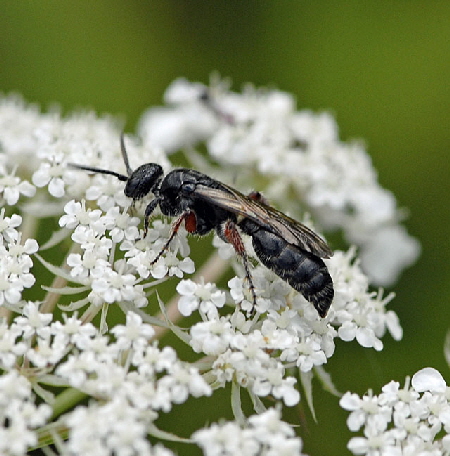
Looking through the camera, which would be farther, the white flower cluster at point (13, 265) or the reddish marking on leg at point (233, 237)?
the reddish marking on leg at point (233, 237)

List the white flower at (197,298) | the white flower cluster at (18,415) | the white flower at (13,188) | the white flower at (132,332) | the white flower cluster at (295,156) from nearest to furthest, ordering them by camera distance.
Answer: the white flower cluster at (18,415) → the white flower at (132,332) → the white flower at (197,298) → the white flower at (13,188) → the white flower cluster at (295,156)

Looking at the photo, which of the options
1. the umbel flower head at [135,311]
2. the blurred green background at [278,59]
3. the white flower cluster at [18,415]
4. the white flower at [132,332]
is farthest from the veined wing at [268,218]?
the blurred green background at [278,59]

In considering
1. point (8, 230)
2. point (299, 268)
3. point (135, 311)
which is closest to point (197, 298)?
point (135, 311)

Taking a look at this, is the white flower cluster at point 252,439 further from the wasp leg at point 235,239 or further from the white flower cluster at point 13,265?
the white flower cluster at point 13,265

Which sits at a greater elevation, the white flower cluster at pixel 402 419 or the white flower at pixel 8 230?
the white flower at pixel 8 230

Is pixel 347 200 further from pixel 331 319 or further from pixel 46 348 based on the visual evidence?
pixel 46 348

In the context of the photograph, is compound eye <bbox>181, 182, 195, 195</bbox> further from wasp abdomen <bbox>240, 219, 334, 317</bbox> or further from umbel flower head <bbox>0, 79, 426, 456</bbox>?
wasp abdomen <bbox>240, 219, 334, 317</bbox>

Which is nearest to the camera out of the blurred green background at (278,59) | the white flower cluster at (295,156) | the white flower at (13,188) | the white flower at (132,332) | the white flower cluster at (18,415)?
the white flower cluster at (18,415)

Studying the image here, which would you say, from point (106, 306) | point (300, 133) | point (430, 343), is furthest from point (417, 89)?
point (106, 306)
